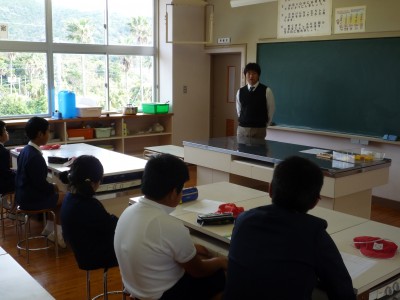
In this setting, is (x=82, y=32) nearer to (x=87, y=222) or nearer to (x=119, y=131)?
(x=119, y=131)

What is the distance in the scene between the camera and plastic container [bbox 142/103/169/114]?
700 cm

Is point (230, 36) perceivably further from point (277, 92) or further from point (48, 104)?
point (48, 104)

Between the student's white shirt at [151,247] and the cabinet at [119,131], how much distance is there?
4.39m

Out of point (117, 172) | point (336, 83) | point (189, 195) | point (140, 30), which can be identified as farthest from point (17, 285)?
point (140, 30)

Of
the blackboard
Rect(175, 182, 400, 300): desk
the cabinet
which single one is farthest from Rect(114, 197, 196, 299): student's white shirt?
the cabinet

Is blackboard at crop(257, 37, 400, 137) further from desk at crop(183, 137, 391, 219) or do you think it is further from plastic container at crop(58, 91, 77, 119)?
plastic container at crop(58, 91, 77, 119)

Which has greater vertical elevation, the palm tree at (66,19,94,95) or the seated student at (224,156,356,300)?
the palm tree at (66,19,94,95)

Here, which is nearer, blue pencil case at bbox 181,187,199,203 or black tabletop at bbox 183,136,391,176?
blue pencil case at bbox 181,187,199,203

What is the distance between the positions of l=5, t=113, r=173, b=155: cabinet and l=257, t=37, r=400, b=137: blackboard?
2001mm

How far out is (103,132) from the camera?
260 inches

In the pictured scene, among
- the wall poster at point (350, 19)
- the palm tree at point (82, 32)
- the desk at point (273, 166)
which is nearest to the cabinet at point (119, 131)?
the palm tree at point (82, 32)

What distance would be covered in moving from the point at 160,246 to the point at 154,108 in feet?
17.5

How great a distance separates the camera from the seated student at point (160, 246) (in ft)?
5.89

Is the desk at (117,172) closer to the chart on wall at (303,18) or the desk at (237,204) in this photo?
the desk at (237,204)
